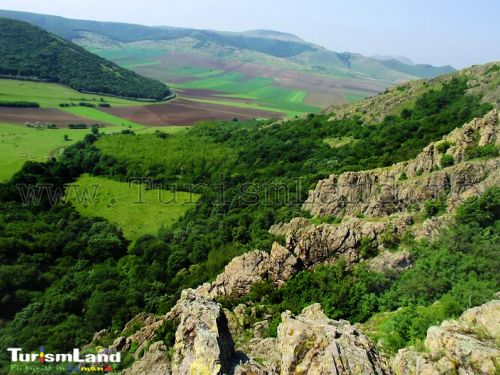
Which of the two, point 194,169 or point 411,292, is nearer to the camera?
point 411,292

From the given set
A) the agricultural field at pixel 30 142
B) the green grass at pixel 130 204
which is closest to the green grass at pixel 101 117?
the agricultural field at pixel 30 142

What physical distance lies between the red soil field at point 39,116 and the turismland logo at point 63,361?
138 metres

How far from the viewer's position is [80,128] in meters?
161

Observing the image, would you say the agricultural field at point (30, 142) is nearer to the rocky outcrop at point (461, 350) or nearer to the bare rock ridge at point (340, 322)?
the bare rock ridge at point (340, 322)

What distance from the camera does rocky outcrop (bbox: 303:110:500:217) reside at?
43.3 m

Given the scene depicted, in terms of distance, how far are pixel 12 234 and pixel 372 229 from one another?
60.0m

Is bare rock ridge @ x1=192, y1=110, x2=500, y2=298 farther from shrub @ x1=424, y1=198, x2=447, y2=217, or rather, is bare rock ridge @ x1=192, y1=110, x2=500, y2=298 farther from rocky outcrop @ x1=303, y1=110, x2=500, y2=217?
shrub @ x1=424, y1=198, x2=447, y2=217

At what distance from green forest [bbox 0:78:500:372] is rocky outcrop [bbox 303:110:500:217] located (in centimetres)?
456

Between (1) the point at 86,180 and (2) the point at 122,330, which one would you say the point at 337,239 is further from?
(1) the point at 86,180

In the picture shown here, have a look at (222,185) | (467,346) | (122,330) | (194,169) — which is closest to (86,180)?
(194,169)

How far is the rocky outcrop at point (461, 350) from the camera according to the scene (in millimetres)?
17953

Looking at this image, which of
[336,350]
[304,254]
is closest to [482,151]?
[304,254]

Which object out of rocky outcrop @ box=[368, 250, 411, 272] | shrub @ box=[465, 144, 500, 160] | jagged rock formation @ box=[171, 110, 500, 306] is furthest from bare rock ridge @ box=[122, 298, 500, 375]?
shrub @ box=[465, 144, 500, 160]

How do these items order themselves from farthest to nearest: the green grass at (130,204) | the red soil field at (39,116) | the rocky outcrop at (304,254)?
the red soil field at (39,116) < the green grass at (130,204) < the rocky outcrop at (304,254)
